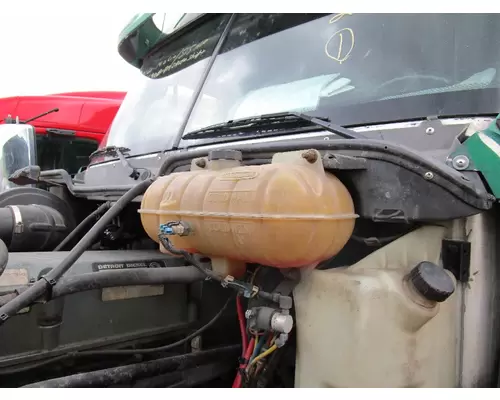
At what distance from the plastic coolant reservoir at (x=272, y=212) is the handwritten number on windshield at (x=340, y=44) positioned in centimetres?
61

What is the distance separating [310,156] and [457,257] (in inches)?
19.3

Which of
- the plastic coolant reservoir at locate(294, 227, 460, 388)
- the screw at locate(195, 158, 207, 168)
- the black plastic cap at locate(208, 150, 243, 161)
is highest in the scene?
the black plastic cap at locate(208, 150, 243, 161)

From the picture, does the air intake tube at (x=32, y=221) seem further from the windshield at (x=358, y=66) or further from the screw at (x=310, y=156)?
the screw at (x=310, y=156)

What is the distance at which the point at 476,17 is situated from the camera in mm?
1663

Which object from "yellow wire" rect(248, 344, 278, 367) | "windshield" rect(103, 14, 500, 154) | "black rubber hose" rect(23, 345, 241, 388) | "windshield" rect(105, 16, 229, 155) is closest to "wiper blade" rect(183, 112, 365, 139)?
"windshield" rect(103, 14, 500, 154)

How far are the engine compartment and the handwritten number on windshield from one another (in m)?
0.53

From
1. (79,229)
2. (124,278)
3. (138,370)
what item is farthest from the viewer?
(79,229)

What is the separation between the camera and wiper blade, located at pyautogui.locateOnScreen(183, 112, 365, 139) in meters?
1.67

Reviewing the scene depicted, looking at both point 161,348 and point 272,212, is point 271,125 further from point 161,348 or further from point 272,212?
point 161,348

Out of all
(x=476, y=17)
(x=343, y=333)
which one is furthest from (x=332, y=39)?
(x=343, y=333)

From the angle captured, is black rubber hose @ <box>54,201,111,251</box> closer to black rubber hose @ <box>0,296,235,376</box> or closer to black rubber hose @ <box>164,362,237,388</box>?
black rubber hose @ <box>0,296,235,376</box>

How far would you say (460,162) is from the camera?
1.39 meters

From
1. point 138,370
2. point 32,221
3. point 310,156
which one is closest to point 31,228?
point 32,221

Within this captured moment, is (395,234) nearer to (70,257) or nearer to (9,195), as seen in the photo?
(70,257)
